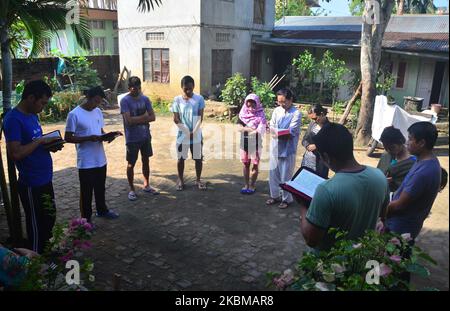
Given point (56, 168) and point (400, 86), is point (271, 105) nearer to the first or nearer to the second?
point (400, 86)

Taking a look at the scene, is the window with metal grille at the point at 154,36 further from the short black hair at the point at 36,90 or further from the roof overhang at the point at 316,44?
the short black hair at the point at 36,90

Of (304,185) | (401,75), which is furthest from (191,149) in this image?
(401,75)

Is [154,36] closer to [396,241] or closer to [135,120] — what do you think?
[135,120]

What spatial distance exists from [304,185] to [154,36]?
1403cm

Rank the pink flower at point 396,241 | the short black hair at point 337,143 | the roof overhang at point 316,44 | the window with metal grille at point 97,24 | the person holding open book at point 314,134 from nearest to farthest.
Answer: the pink flower at point 396,241 < the short black hair at point 337,143 < the person holding open book at point 314,134 < the roof overhang at point 316,44 < the window with metal grille at point 97,24

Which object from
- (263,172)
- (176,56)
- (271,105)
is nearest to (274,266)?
(263,172)

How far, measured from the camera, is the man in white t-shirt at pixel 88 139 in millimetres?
4273

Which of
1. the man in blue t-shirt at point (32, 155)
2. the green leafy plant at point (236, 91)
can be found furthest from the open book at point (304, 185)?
the green leafy plant at point (236, 91)

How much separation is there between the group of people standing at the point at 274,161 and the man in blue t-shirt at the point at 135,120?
1 centimetres

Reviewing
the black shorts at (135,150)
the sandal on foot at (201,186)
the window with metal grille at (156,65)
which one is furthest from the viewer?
the window with metal grille at (156,65)

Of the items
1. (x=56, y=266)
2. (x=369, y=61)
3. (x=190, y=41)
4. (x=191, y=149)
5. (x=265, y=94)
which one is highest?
(x=190, y=41)

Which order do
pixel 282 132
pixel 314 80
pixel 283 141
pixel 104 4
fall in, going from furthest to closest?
pixel 104 4 → pixel 314 80 → pixel 283 141 → pixel 282 132

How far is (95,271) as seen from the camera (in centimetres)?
367

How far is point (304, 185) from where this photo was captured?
2418 millimetres
